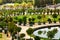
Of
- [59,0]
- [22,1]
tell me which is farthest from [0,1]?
[59,0]

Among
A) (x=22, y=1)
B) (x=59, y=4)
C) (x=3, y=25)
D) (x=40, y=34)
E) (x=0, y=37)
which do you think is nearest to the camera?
(x=0, y=37)

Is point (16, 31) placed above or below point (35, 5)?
above

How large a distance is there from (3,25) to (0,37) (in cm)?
189

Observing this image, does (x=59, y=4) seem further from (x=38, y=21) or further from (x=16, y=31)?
(x=16, y=31)

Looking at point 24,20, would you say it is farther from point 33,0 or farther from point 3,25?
point 33,0

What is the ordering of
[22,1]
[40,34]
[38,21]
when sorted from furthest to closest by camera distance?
[22,1]
[38,21]
[40,34]

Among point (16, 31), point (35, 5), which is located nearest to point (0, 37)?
point (16, 31)

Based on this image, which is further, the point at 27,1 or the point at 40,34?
the point at 27,1

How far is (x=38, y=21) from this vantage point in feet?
45.3

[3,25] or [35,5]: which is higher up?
[3,25]

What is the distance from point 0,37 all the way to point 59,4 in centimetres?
1330

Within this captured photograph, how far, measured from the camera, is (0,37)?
10078 millimetres

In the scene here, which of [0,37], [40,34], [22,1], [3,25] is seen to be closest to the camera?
[0,37]

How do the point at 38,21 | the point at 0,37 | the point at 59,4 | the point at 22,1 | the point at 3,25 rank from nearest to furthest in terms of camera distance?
the point at 0,37 < the point at 3,25 < the point at 38,21 < the point at 59,4 < the point at 22,1
